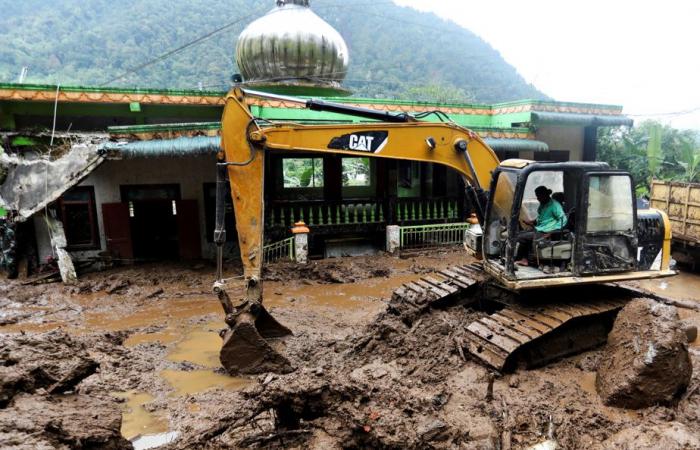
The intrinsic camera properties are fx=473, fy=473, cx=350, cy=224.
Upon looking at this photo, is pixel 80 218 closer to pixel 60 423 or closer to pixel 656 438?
pixel 60 423

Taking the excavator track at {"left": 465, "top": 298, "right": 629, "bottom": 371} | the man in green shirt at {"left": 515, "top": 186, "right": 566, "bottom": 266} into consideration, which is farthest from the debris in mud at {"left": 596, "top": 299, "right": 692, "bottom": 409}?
the man in green shirt at {"left": 515, "top": 186, "right": 566, "bottom": 266}

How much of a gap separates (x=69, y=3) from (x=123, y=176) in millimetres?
58299

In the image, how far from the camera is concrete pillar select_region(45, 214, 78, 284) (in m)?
9.96

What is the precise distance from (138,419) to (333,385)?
219 centimetres

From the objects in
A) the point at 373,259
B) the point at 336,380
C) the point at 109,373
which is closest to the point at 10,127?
the point at 109,373

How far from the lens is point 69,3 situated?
2208 inches

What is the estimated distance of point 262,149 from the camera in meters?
5.73

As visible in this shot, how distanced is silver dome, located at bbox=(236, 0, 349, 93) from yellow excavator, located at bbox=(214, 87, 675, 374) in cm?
723

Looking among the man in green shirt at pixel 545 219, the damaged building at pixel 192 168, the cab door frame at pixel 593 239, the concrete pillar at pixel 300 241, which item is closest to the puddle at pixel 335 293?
the concrete pillar at pixel 300 241

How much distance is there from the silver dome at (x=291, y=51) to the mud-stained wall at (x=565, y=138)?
674 centimetres

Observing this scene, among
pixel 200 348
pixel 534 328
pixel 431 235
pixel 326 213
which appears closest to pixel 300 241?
pixel 326 213

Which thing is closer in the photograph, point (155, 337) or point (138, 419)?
point (138, 419)

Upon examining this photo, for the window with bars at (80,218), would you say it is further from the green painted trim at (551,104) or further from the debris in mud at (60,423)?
the green painted trim at (551,104)

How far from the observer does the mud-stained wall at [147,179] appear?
11227 mm
